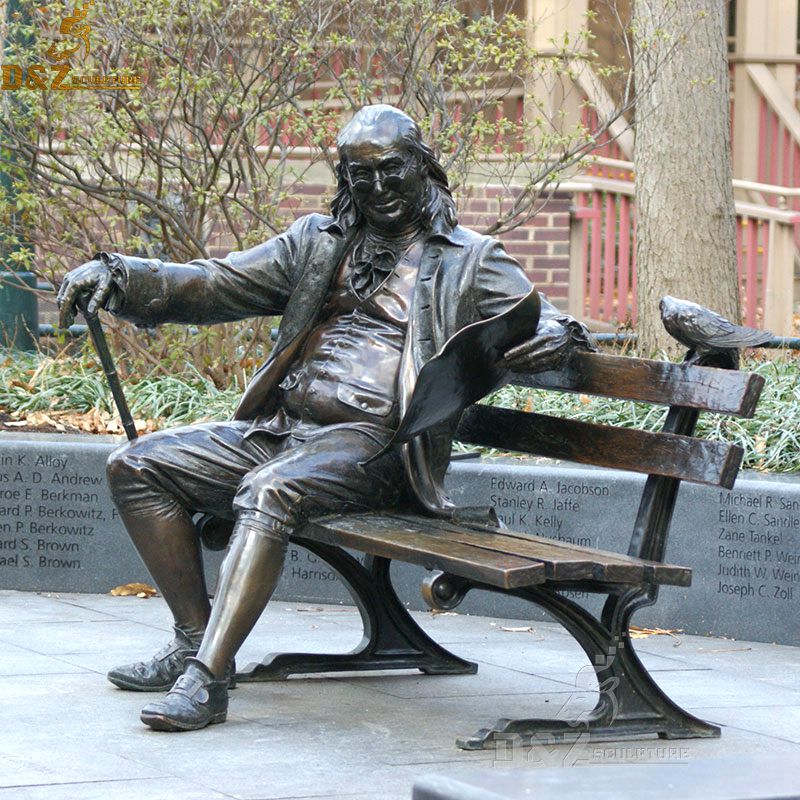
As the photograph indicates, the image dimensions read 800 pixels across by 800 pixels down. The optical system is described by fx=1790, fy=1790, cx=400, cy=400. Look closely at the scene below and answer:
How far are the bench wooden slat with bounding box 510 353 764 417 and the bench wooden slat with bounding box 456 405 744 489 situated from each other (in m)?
0.10

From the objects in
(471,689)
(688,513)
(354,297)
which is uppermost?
(354,297)

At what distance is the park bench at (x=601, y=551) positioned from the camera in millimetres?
4590

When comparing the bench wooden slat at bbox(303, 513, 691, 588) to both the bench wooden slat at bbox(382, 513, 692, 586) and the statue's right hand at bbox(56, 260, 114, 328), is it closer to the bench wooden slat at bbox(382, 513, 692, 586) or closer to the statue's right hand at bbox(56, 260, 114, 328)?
the bench wooden slat at bbox(382, 513, 692, 586)

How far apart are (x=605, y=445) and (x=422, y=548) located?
0.80 m

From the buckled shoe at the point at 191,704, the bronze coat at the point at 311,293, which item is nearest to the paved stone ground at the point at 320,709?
the buckled shoe at the point at 191,704

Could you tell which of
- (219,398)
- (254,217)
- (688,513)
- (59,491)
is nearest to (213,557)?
(59,491)

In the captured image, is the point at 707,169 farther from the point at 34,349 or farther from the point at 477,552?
the point at 477,552

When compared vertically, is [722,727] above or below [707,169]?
below

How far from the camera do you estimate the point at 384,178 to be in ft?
16.9

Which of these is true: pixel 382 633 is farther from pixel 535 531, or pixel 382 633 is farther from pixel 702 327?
pixel 702 327

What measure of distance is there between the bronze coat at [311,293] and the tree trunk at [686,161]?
4227 millimetres

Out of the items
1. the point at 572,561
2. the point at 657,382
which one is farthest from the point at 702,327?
the point at 572,561

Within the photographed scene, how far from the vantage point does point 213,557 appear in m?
7.12

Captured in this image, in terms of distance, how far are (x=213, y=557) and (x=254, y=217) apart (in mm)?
2538
